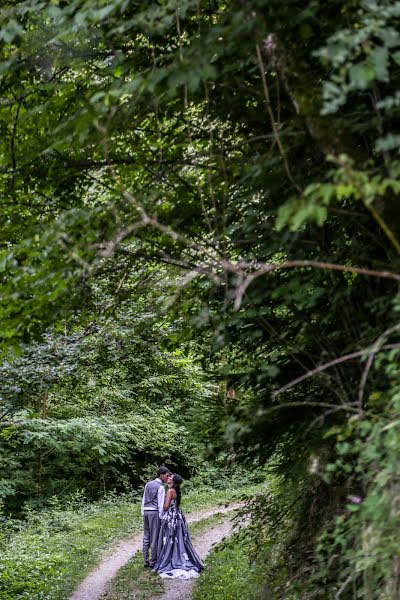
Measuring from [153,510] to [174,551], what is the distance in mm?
894

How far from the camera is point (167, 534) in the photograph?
1182 cm

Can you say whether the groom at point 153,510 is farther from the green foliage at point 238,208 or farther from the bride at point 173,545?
the green foliage at point 238,208

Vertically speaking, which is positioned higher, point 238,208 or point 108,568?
point 238,208

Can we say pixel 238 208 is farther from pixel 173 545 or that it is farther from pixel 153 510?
pixel 153 510

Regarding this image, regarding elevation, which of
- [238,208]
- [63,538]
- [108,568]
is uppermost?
[238,208]

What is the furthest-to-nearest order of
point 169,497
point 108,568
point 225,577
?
point 108,568 < point 169,497 < point 225,577

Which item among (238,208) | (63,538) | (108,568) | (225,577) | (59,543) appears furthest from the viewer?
(63,538)

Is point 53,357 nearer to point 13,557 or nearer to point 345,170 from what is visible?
point 13,557

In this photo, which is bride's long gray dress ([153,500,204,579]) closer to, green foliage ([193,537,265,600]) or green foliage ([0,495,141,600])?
green foliage ([193,537,265,600])

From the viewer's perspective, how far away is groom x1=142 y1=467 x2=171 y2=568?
1215 cm

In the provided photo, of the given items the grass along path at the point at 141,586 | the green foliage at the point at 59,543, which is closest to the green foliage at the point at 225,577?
the grass along path at the point at 141,586

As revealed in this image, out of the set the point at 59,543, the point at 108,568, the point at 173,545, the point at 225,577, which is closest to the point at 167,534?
the point at 173,545

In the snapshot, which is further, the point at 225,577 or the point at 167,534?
the point at 167,534

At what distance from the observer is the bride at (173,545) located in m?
11.6
